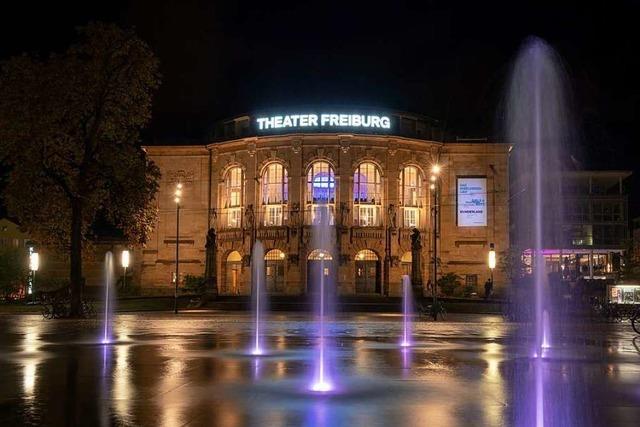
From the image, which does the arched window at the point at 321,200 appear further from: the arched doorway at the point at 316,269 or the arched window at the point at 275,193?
the arched doorway at the point at 316,269

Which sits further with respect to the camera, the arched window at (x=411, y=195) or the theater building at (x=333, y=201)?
the arched window at (x=411, y=195)

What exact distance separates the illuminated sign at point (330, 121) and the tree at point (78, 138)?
2980cm

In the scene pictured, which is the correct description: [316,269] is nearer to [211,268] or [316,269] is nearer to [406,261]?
[406,261]

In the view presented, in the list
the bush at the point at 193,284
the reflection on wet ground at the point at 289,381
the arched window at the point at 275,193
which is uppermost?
the arched window at the point at 275,193

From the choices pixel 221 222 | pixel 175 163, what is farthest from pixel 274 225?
pixel 175 163

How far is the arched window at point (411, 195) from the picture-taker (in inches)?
2911

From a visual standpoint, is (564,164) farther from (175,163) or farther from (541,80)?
(541,80)

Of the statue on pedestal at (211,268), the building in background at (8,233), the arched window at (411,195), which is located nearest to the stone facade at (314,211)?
the arched window at (411,195)

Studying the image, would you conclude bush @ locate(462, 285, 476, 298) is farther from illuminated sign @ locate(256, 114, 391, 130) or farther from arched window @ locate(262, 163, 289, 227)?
arched window @ locate(262, 163, 289, 227)

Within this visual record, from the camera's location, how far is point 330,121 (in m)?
72.4

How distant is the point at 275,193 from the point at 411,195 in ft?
43.1

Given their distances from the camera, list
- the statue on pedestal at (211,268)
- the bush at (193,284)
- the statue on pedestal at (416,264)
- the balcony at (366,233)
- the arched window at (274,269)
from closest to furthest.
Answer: the statue on pedestal at (211,268) < the statue on pedestal at (416,264) < the balcony at (366,233) < the arched window at (274,269) < the bush at (193,284)

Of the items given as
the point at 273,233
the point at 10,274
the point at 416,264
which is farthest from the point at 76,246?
the point at 416,264

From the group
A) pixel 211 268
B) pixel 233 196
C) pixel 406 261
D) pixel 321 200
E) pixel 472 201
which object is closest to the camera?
pixel 211 268
